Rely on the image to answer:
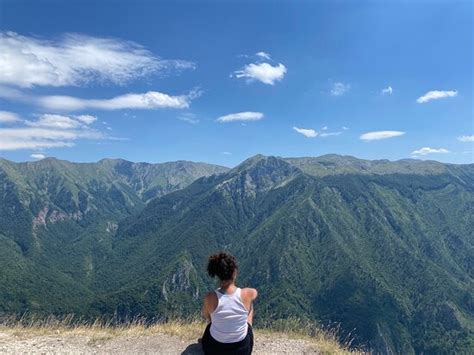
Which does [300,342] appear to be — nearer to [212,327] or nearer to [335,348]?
[335,348]

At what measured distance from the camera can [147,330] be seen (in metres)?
13.7

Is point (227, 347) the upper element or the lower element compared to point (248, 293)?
lower

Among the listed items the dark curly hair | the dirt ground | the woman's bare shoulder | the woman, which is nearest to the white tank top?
the woman

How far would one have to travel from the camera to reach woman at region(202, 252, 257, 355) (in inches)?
364

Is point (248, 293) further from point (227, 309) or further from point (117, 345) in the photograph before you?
point (117, 345)

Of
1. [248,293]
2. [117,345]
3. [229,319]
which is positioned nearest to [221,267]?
[248,293]

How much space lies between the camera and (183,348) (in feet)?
40.1

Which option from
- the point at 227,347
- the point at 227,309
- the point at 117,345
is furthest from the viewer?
the point at 117,345

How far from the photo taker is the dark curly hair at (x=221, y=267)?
933cm

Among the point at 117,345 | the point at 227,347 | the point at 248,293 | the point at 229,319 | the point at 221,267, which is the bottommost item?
the point at 117,345

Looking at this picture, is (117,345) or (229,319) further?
(117,345)

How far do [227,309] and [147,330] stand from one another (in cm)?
562

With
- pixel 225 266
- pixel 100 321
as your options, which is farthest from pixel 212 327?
pixel 100 321

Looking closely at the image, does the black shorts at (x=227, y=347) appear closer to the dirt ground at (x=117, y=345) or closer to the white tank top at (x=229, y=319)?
the white tank top at (x=229, y=319)
